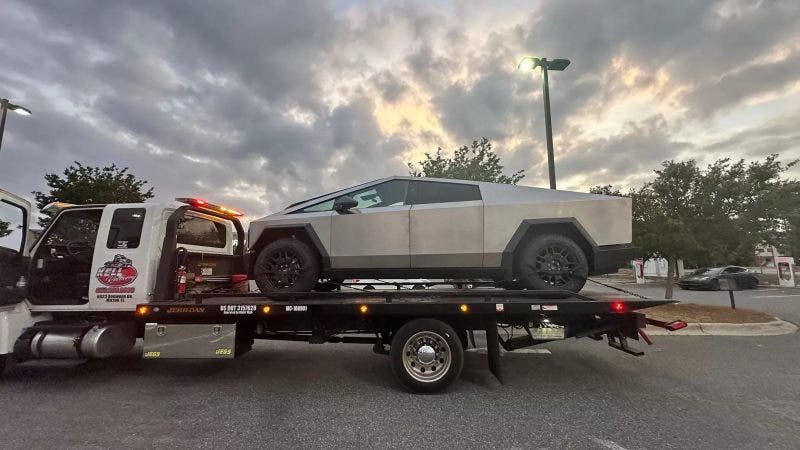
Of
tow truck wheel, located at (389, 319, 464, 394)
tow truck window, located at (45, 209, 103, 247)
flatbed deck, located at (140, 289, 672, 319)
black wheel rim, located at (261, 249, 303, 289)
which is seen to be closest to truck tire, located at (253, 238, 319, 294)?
black wheel rim, located at (261, 249, 303, 289)

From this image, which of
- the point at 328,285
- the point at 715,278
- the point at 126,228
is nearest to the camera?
the point at 126,228

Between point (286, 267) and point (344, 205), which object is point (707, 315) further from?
point (286, 267)

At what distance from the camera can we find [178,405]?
3.83 m

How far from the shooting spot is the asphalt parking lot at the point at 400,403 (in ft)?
10.1

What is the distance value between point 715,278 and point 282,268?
Answer: 1940 cm

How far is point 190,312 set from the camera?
4.29 meters

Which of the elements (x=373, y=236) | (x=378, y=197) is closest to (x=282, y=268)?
(x=373, y=236)

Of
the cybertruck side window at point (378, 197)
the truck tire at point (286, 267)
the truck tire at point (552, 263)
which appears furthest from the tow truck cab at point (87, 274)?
the truck tire at point (552, 263)

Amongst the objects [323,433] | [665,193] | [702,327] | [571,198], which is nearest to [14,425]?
[323,433]

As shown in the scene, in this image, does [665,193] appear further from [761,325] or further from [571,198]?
[571,198]

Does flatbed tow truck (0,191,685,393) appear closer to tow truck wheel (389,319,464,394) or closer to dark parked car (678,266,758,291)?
tow truck wheel (389,319,464,394)

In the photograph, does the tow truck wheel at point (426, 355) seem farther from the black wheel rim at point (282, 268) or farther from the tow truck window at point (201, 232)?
the tow truck window at point (201, 232)

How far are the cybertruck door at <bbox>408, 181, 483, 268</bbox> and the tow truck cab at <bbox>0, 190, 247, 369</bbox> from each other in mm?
2687

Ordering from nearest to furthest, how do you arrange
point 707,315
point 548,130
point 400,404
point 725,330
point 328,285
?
point 400,404 → point 328,285 → point 725,330 → point 707,315 → point 548,130
